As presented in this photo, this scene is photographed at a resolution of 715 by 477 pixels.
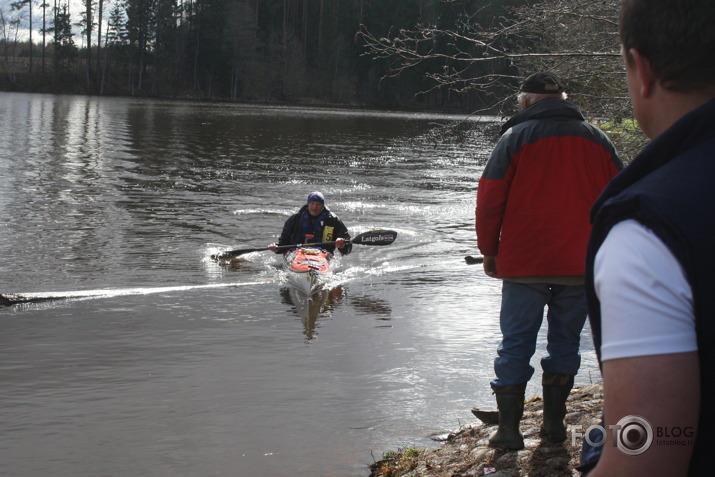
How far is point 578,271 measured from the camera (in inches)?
172

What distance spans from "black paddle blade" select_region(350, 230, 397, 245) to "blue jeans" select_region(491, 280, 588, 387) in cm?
913

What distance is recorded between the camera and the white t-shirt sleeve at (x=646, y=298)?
3.88 feet

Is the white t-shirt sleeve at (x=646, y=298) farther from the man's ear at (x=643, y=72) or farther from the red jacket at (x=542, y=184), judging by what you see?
the red jacket at (x=542, y=184)

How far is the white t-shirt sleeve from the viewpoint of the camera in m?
1.18

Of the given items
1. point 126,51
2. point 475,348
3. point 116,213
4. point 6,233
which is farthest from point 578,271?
point 126,51

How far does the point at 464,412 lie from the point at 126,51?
316ft

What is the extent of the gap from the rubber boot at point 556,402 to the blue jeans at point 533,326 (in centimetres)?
4

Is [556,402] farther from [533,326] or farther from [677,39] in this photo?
[677,39]

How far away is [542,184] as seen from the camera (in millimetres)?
4430

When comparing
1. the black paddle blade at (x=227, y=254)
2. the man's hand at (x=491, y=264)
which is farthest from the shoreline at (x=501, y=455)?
the black paddle blade at (x=227, y=254)

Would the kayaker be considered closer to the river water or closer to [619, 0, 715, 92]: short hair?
the river water

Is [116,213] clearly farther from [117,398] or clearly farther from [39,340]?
[117,398]

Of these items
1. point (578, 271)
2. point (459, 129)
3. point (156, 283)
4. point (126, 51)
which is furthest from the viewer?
point (126, 51)

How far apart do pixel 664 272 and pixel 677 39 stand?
391 millimetres
